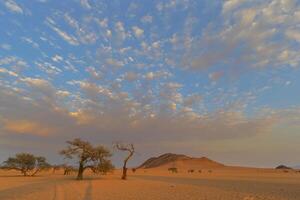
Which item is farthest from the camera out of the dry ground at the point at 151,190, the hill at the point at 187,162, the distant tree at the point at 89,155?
the hill at the point at 187,162

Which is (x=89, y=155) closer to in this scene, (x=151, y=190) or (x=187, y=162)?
(x=151, y=190)

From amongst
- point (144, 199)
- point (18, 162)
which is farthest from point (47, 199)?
point (18, 162)

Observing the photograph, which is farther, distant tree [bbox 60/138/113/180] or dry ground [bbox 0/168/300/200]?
distant tree [bbox 60/138/113/180]

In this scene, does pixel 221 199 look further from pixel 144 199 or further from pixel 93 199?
pixel 93 199

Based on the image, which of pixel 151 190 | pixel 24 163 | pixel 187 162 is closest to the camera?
pixel 151 190

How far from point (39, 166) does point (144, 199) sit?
55379 millimetres

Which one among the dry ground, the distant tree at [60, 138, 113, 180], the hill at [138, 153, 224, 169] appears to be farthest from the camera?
the hill at [138, 153, 224, 169]

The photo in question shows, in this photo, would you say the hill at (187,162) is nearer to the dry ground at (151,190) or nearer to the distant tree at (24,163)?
the distant tree at (24,163)

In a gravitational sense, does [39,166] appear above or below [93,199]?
above

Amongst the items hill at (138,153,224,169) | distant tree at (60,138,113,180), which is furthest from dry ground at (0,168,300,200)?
hill at (138,153,224,169)

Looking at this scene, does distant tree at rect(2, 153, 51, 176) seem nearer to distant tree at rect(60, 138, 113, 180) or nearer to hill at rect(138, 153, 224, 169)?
distant tree at rect(60, 138, 113, 180)

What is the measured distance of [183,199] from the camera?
1873cm

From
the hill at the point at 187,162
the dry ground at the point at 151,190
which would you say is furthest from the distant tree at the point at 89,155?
the hill at the point at 187,162

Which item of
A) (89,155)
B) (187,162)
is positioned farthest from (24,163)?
(187,162)
